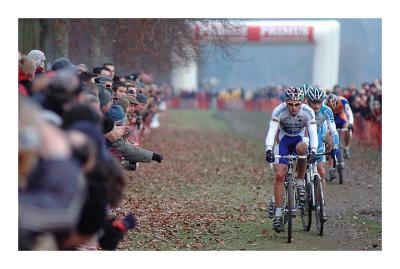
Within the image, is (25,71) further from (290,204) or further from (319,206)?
(319,206)

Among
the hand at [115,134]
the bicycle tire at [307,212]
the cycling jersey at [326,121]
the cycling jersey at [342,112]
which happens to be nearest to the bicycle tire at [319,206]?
the bicycle tire at [307,212]

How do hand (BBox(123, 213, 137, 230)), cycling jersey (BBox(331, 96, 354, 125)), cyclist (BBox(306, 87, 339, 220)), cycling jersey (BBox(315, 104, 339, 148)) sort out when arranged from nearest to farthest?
1. hand (BBox(123, 213, 137, 230))
2. cyclist (BBox(306, 87, 339, 220))
3. cycling jersey (BBox(315, 104, 339, 148))
4. cycling jersey (BBox(331, 96, 354, 125))

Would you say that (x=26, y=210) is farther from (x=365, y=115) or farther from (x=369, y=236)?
(x=365, y=115)

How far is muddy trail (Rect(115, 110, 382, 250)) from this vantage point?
1169cm

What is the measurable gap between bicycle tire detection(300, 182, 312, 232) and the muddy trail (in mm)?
118

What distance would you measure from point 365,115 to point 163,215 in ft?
51.7

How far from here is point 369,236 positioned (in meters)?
12.2

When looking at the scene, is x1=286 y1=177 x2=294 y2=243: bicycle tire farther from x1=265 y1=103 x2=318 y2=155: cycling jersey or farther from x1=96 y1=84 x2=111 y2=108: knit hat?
x1=96 y1=84 x2=111 y2=108: knit hat

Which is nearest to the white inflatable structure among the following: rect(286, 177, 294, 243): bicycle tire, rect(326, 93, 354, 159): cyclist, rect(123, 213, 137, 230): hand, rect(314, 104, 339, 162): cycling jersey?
rect(326, 93, 354, 159): cyclist

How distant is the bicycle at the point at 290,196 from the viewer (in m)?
11.6

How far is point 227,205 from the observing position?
1501cm
